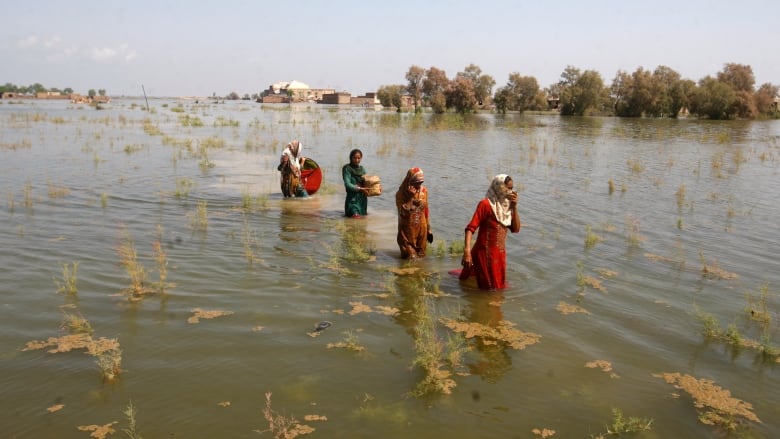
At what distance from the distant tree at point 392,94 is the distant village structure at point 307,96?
29.0 m

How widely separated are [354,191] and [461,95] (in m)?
55.5

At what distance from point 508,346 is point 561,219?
582cm

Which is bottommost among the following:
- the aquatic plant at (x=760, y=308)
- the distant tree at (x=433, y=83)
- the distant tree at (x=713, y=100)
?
the aquatic plant at (x=760, y=308)

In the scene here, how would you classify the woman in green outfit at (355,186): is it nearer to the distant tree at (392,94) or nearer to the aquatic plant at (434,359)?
the aquatic plant at (434,359)

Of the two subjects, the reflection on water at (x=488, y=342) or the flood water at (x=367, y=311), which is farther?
the reflection on water at (x=488, y=342)

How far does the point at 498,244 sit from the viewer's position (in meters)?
6.09

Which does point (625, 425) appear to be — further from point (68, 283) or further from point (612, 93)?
Result: point (612, 93)

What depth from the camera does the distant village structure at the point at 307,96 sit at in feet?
382

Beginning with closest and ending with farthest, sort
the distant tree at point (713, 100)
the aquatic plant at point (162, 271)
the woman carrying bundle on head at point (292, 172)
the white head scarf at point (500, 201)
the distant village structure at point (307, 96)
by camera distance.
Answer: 1. the white head scarf at point (500, 201)
2. the aquatic plant at point (162, 271)
3. the woman carrying bundle on head at point (292, 172)
4. the distant tree at point (713, 100)
5. the distant village structure at point (307, 96)

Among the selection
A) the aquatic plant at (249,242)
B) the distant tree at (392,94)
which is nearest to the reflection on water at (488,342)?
the aquatic plant at (249,242)

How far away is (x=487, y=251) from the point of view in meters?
6.16

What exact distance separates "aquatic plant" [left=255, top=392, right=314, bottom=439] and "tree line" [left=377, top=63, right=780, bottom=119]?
5757cm

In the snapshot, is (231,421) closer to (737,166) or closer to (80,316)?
(80,316)

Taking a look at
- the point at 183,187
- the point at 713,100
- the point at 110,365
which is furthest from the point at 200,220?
the point at 713,100
